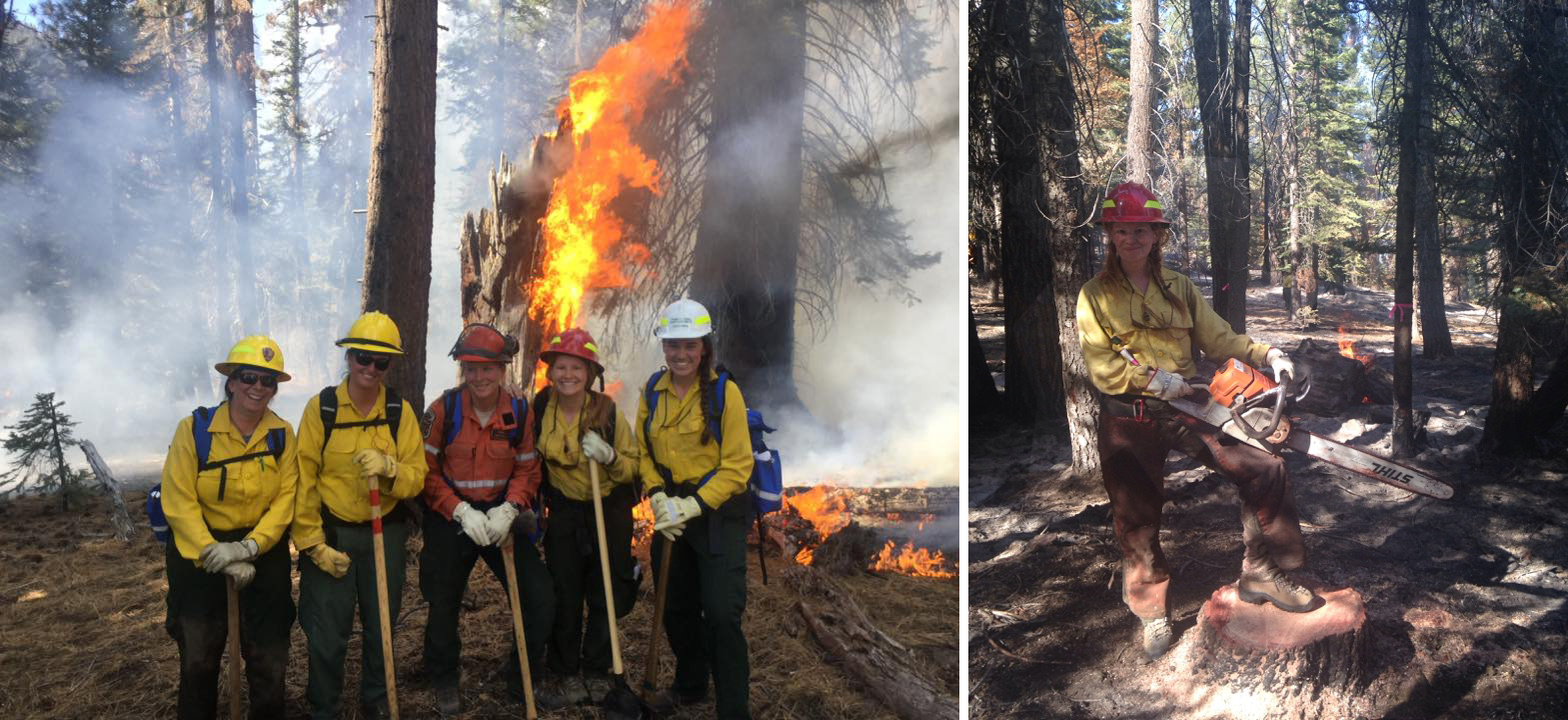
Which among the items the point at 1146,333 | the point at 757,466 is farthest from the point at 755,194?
the point at 1146,333

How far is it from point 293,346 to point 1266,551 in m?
18.5

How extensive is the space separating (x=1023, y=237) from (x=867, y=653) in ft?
8.35

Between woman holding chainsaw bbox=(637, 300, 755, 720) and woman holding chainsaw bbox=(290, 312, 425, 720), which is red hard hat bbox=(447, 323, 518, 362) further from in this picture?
woman holding chainsaw bbox=(637, 300, 755, 720)

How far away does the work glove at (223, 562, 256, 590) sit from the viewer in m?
4.02

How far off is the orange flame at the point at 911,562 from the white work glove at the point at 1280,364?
3.31 metres

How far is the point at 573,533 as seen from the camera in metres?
4.91

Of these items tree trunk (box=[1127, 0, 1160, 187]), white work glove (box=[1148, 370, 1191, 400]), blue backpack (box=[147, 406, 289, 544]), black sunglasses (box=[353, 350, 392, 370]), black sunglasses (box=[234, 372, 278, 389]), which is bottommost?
blue backpack (box=[147, 406, 289, 544])

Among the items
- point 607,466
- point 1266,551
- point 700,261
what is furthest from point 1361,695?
point 700,261

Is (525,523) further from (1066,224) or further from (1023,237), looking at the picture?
(1066,224)

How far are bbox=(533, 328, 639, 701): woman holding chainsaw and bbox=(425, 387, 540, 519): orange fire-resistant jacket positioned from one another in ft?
0.76

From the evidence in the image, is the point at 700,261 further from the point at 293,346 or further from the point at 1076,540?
the point at 293,346

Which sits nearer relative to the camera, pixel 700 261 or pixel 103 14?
pixel 700 261

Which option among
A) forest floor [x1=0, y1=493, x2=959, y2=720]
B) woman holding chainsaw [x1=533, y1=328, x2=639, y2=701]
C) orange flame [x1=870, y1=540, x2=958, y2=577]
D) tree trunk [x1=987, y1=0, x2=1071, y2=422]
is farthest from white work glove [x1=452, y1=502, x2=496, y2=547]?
orange flame [x1=870, y1=540, x2=958, y2=577]

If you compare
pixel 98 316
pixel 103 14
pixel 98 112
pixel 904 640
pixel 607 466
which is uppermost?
pixel 103 14
